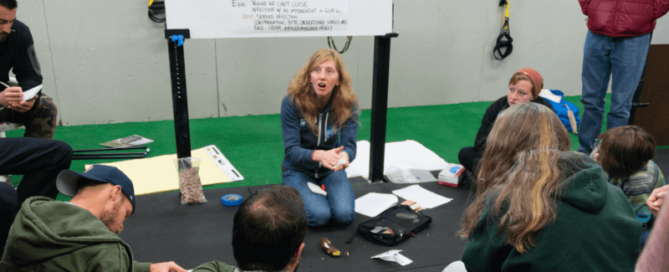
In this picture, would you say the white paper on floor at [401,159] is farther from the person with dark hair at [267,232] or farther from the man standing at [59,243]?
the man standing at [59,243]

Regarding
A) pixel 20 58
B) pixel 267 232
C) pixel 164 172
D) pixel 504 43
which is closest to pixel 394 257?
pixel 267 232

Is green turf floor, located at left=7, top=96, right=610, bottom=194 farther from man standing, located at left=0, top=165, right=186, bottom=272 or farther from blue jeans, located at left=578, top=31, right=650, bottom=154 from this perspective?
man standing, located at left=0, top=165, right=186, bottom=272

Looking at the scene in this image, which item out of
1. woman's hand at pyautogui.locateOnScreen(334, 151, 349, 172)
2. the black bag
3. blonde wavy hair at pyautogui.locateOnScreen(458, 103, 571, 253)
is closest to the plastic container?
the black bag

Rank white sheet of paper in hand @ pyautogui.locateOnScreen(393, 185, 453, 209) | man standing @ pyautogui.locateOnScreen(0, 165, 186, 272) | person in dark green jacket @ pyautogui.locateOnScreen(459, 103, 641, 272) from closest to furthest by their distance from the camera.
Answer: man standing @ pyautogui.locateOnScreen(0, 165, 186, 272), person in dark green jacket @ pyautogui.locateOnScreen(459, 103, 641, 272), white sheet of paper in hand @ pyautogui.locateOnScreen(393, 185, 453, 209)

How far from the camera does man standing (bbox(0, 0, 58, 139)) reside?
2758 mm

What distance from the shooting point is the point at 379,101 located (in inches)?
123

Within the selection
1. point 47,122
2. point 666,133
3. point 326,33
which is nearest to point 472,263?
point 326,33

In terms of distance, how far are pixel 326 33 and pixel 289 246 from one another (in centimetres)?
186

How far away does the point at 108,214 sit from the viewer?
1.49 metres

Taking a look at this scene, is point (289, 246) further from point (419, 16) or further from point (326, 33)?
point (419, 16)

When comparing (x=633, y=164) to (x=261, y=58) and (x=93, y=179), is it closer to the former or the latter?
(x=93, y=179)

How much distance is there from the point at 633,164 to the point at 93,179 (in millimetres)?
2285

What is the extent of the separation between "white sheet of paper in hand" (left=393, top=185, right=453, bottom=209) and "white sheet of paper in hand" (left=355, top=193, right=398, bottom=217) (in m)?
0.12

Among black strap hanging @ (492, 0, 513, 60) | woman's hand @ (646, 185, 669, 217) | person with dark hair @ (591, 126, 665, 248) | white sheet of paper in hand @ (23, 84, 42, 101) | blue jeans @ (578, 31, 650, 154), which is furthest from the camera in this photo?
black strap hanging @ (492, 0, 513, 60)
